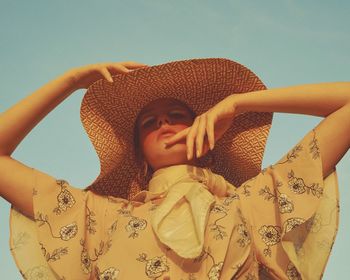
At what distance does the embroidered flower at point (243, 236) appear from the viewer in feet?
6.74

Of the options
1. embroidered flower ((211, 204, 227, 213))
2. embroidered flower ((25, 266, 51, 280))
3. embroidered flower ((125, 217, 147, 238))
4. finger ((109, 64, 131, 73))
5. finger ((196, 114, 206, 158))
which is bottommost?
embroidered flower ((25, 266, 51, 280))

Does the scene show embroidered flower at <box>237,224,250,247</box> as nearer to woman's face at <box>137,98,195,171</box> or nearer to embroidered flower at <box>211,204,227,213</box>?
embroidered flower at <box>211,204,227,213</box>

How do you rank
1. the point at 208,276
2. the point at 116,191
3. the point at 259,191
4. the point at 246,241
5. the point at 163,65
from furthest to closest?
1. the point at 116,191
2. the point at 163,65
3. the point at 259,191
4. the point at 246,241
5. the point at 208,276

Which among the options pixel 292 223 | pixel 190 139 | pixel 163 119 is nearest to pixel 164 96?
pixel 163 119

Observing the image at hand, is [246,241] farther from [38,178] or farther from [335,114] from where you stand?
[38,178]

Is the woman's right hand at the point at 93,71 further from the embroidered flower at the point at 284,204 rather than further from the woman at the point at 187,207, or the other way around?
the embroidered flower at the point at 284,204

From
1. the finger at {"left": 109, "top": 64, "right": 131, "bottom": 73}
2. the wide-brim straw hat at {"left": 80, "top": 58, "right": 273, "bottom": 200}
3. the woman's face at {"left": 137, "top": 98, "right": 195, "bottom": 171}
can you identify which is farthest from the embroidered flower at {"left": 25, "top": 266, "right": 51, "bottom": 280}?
the finger at {"left": 109, "top": 64, "right": 131, "bottom": 73}

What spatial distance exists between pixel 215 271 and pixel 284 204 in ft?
1.19

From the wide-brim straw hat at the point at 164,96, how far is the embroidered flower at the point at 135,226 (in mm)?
417

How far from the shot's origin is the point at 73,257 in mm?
2174

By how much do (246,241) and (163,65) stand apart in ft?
2.65

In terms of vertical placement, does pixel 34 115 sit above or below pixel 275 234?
above

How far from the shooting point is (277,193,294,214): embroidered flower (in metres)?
2.10

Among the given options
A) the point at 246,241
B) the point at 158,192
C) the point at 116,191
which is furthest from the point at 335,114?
the point at 116,191
